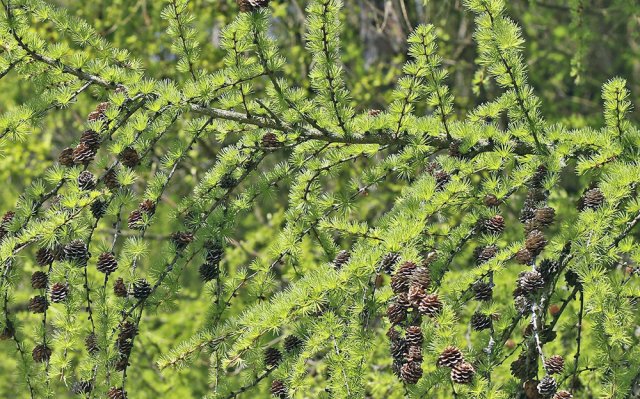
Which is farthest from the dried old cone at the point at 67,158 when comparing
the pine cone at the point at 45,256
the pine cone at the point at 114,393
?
the pine cone at the point at 114,393

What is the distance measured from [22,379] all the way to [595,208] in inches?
65.9

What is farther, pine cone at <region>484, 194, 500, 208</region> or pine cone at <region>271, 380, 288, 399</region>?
pine cone at <region>484, 194, 500, 208</region>

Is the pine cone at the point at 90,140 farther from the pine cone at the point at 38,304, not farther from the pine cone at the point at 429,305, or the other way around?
the pine cone at the point at 429,305

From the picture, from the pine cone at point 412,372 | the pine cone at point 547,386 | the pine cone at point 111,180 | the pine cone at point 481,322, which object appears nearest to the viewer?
the pine cone at point 412,372

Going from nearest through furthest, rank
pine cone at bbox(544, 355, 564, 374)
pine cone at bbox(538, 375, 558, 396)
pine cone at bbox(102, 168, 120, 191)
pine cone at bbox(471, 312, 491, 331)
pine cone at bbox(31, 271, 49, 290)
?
pine cone at bbox(538, 375, 558, 396)
pine cone at bbox(544, 355, 564, 374)
pine cone at bbox(471, 312, 491, 331)
pine cone at bbox(102, 168, 120, 191)
pine cone at bbox(31, 271, 49, 290)

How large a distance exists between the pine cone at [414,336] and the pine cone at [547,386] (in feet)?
1.15

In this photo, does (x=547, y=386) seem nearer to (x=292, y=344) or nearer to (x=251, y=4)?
(x=292, y=344)

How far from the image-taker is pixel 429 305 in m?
1.96

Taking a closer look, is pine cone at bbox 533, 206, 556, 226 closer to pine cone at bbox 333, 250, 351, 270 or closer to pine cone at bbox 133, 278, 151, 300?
pine cone at bbox 333, 250, 351, 270

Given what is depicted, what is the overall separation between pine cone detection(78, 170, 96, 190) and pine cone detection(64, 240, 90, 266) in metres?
0.15

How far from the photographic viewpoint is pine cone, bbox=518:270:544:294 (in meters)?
2.12

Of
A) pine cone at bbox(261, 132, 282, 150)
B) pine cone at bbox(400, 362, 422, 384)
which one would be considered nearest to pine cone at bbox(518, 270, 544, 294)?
pine cone at bbox(400, 362, 422, 384)

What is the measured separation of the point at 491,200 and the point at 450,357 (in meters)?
0.64

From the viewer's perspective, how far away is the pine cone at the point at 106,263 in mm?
2322
